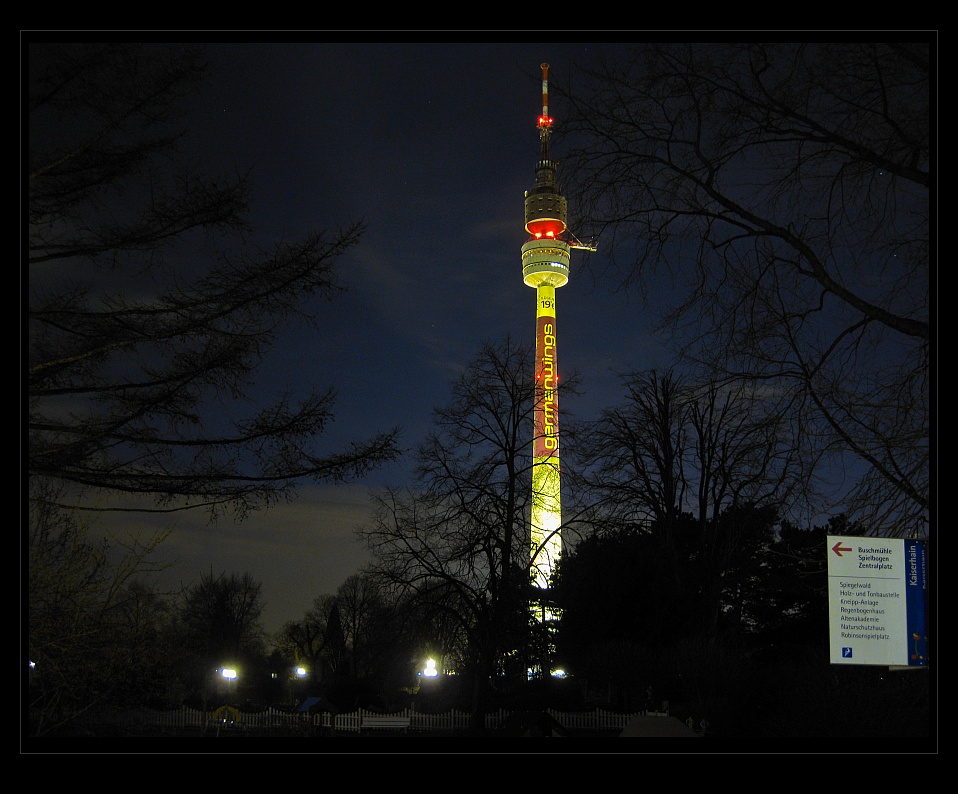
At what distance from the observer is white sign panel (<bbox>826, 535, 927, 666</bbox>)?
21.7 feet

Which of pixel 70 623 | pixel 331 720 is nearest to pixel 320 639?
pixel 331 720

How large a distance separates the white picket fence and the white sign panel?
57.2 ft

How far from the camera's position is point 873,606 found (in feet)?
22.6

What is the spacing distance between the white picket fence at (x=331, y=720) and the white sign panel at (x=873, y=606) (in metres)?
17.4

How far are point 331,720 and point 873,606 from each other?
21.9 meters

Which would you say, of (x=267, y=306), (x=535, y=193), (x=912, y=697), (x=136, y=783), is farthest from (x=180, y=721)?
(x=535, y=193)

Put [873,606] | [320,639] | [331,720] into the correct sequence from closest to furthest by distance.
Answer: [873,606] → [331,720] → [320,639]

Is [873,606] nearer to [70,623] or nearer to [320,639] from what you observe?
[70,623]

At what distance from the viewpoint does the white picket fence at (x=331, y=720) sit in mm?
24656

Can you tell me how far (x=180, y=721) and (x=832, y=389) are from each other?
2616cm

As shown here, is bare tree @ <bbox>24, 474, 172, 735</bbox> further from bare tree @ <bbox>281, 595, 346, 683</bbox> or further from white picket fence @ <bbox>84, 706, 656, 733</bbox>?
bare tree @ <bbox>281, 595, 346, 683</bbox>

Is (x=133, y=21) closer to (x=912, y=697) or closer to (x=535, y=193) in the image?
(x=912, y=697)

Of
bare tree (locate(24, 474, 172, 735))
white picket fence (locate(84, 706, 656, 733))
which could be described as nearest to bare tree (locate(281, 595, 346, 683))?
white picket fence (locate(84, 706, 656, 733))

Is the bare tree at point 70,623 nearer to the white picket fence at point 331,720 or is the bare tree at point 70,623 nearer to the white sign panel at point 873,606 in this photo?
the white sign panel at point 873,606
